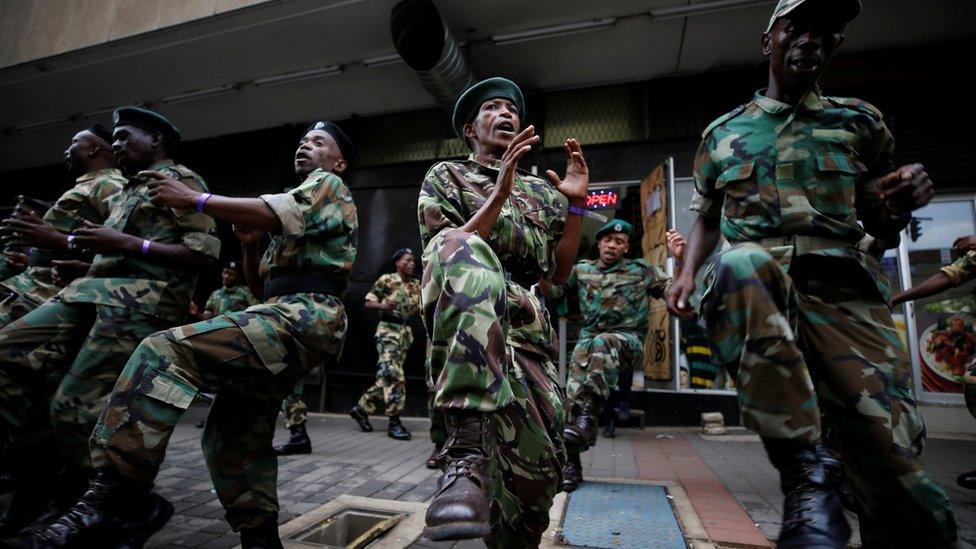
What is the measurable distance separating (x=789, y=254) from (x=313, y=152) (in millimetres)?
2451

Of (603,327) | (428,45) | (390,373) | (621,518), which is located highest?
(428,45)

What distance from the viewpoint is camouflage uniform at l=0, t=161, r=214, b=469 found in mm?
2346

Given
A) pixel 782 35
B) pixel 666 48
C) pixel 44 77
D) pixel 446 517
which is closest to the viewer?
pixel 446 517

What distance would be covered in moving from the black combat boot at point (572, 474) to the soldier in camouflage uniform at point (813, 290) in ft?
6.46

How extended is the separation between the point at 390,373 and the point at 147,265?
12.2 feet

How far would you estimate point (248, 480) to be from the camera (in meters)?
2.07

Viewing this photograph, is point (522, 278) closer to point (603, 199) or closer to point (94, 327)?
point (94, 327)

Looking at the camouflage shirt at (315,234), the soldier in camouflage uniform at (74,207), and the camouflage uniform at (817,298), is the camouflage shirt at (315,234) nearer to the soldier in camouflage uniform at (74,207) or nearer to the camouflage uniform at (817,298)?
→ the camouflage uniform at (817,298)

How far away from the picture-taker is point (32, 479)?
2607 millimetres

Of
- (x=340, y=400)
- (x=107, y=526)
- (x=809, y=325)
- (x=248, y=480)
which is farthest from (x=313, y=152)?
(x=340, y=400)

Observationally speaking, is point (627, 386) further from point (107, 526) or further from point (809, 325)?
point (107, 526)

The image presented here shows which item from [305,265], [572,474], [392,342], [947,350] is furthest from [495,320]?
[947,350]

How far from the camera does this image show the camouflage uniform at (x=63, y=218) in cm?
332

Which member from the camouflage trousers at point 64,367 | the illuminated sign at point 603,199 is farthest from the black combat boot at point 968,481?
the camouflage trousers at point 64,367
